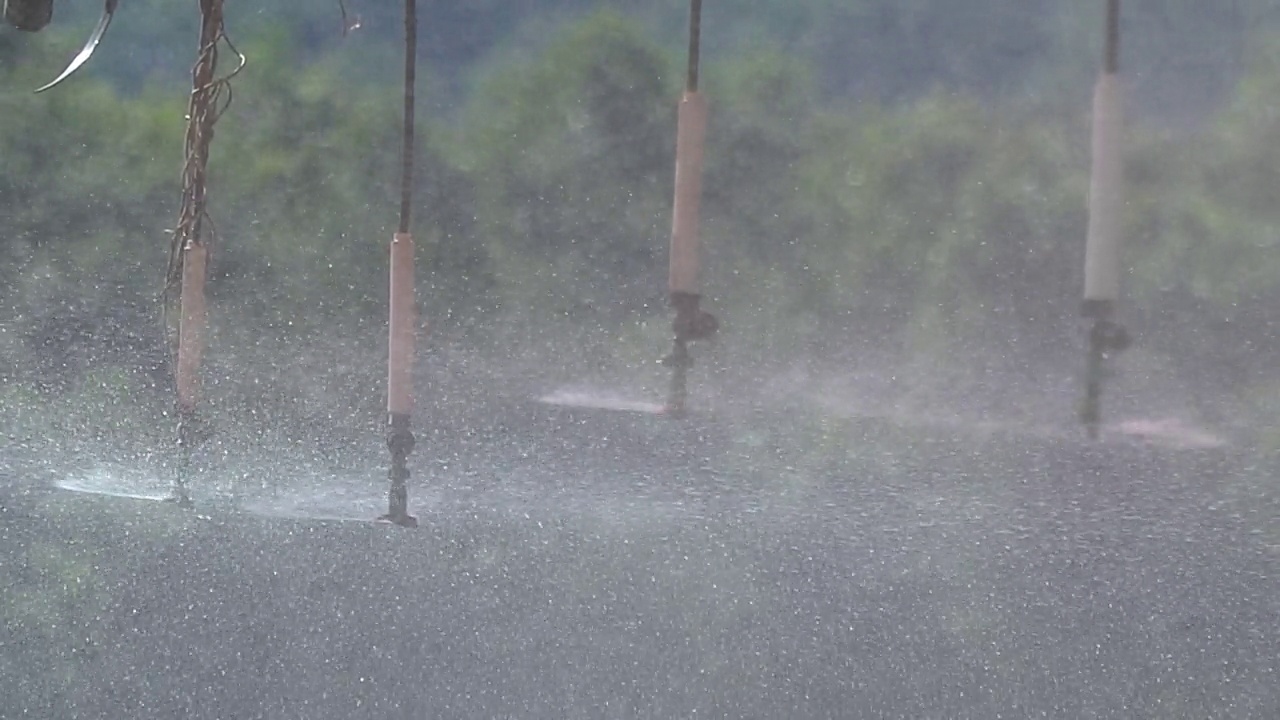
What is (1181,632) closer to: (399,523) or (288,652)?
(399,523)

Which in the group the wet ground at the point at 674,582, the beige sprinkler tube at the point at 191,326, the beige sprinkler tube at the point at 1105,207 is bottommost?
the wet ground at the point at 674,582

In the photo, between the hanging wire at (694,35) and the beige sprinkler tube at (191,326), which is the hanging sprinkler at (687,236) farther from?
the beige sprinkler tube at (191,326)

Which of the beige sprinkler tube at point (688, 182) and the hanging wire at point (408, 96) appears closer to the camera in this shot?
the beige sprinkler tube at point (688, 182)

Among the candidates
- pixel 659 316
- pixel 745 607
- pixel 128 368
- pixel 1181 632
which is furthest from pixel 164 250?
pixel 1181 632

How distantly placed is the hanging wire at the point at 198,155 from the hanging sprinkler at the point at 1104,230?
74cm

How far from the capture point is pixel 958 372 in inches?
45.7

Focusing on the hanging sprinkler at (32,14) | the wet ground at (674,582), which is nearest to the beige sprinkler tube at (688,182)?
the wet ground at (674,582)

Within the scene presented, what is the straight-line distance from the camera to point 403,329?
44.8 inches

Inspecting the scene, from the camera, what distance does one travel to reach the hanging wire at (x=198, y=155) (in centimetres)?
114

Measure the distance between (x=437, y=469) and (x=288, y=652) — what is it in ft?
0.73

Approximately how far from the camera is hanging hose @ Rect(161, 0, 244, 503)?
113 cm

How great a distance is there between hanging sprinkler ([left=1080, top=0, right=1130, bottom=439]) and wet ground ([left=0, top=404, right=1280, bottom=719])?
0.07 metres

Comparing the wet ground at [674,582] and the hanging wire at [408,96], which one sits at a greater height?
the hanging wire at [408,96]

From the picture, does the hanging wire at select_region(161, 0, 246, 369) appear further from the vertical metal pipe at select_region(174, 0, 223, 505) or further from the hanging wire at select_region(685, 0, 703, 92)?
the hanging wire at select_region(685, 0, 703, 92)
